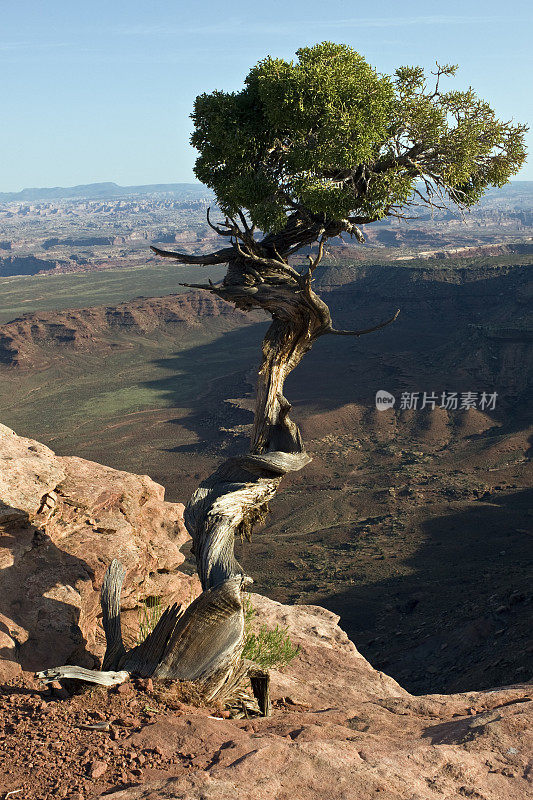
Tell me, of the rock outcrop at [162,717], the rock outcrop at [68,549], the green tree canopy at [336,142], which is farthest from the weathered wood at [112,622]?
the green tree canopy at [336,142]

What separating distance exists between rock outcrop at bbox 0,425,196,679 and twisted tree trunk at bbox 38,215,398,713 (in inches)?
62.5

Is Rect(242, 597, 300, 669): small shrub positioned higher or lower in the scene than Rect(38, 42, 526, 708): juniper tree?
lower

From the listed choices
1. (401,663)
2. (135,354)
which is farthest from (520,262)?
(401,663)

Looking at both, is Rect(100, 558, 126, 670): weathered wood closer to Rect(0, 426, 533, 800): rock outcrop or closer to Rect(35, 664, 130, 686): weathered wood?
Rect(35, 664, 130, 686): weathered wood

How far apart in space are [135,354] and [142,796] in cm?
8360

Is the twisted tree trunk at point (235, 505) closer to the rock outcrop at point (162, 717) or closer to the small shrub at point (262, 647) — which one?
the rock outcrop at point (162, 717)

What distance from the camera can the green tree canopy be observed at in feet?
29.9

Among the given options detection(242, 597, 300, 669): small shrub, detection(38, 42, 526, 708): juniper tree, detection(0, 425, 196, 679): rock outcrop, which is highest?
detection(38, 42, 526, 708): juniper tree

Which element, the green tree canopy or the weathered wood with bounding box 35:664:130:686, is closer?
the weathered wood with bounding box 35:664:130:686

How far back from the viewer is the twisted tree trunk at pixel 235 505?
764 centimetres

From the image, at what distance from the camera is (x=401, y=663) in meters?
20.7

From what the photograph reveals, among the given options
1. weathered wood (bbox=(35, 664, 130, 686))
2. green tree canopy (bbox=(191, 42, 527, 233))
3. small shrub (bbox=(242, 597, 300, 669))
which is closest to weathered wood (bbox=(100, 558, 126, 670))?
weathered wood (bbox=(35, 664, 130, 686))

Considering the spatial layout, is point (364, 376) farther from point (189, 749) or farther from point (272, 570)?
point (189, 749)

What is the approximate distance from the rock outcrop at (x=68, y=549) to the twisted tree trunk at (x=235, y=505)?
1.59 metres
